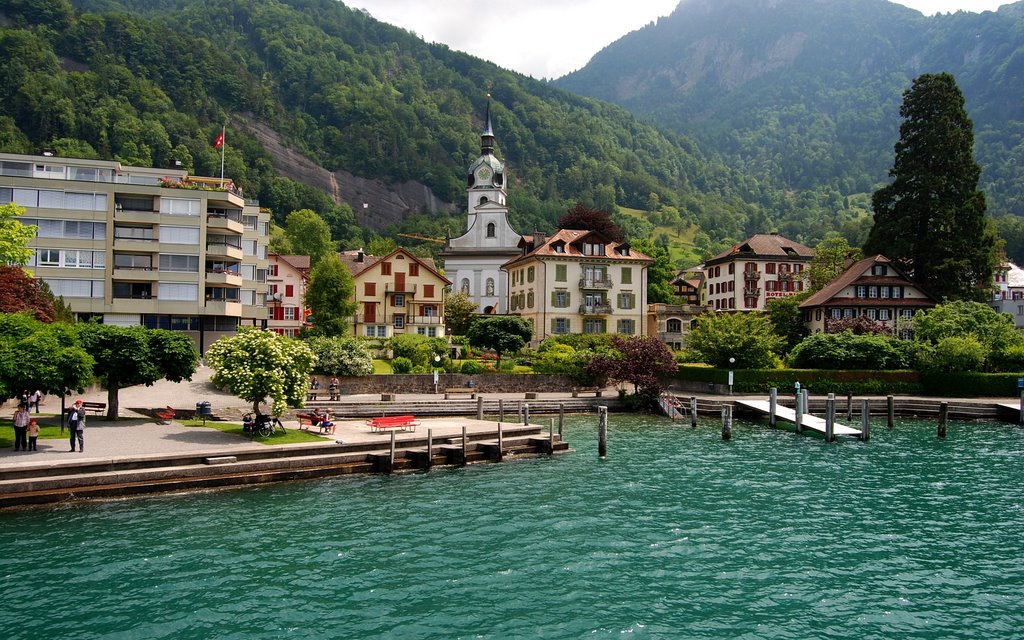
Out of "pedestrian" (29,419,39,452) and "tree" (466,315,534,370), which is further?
"tree" (466,315,534,370)

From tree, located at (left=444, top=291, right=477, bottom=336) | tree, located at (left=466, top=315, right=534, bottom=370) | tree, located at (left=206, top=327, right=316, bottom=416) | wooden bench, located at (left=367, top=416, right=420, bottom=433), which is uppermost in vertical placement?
tree, located at (left=444, top=291, right=477, bottom=336)

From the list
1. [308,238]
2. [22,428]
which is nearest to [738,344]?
[22,428]

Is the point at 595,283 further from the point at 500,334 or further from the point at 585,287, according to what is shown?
the point at 500,334

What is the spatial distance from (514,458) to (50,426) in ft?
71.2

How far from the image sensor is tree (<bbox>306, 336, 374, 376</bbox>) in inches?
2256

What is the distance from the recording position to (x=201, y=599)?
743 inches

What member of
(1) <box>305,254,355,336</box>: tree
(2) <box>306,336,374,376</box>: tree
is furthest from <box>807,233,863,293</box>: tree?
(2) <box>306,336,374,376</box>: tree

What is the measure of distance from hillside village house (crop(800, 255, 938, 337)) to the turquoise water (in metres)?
47.5

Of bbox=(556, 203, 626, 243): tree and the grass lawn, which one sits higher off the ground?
bbox=(556, 203, 626, 243): tree

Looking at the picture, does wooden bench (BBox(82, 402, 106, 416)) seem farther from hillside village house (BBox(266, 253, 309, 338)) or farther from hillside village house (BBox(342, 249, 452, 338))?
hillside village house (BBox(266, 253, 309, 338))

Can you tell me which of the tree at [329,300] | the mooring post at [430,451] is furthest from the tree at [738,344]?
the mooring post at [430,451]

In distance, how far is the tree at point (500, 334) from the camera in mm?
69188

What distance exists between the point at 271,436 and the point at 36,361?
998 cm

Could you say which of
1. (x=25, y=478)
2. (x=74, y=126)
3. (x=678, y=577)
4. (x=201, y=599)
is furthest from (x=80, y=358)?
(x=74, y=126)
